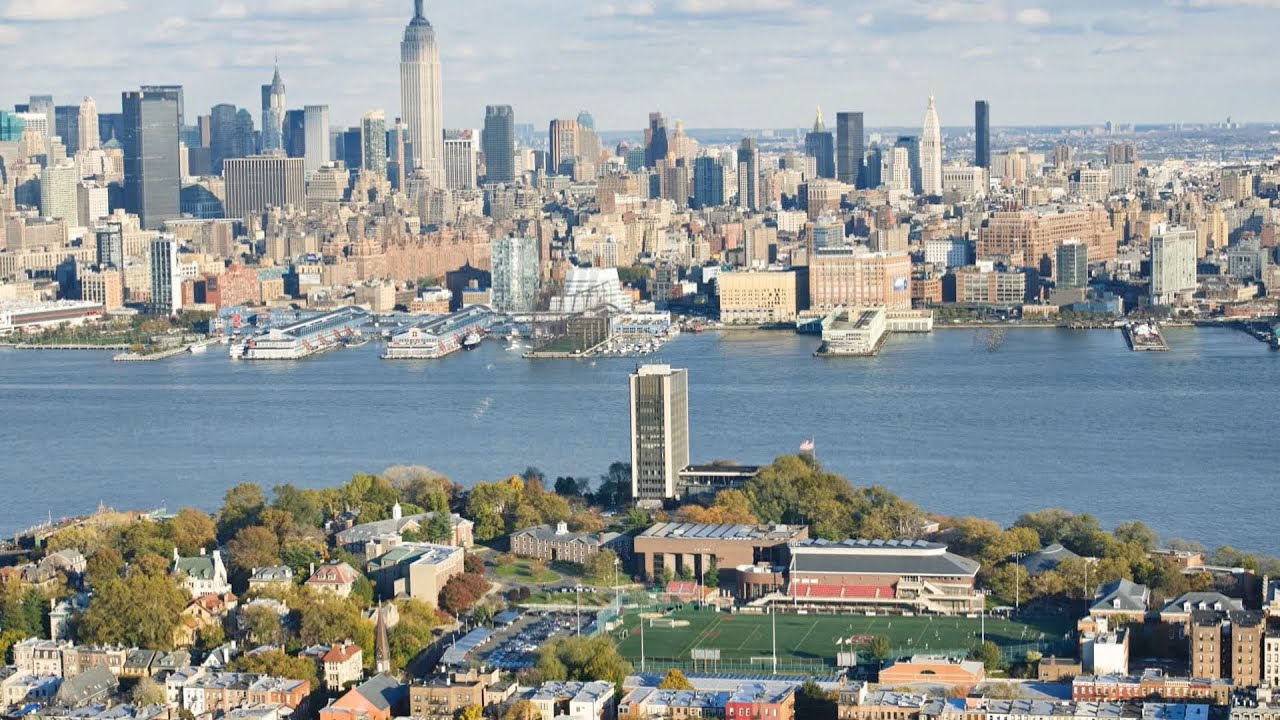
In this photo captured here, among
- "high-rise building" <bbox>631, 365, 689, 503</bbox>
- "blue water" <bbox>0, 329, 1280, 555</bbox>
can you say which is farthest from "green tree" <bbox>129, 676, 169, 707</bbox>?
"high-rise building" <bbox>631, 365, 689, 503</bbox>

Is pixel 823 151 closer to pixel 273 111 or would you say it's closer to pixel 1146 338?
pixel 273 111

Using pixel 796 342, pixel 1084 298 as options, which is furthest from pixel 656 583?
pixel 1084 298

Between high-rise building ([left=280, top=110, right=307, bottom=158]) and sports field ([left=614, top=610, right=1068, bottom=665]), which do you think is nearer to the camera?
sports field ([left=614, top=610, right=1068, bottom=665])

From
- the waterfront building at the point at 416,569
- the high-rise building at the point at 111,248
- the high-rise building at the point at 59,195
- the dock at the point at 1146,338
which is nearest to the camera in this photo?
the waterfront building at the point at 416,569

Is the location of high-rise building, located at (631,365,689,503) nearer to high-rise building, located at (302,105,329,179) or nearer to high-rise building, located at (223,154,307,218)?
high-rise building, located at (223,154,307,218)

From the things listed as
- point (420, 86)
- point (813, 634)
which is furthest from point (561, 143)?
point (813, 634)

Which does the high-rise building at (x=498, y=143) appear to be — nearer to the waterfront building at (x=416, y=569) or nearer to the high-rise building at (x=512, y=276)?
the high-rise building at (x=512, y=276)

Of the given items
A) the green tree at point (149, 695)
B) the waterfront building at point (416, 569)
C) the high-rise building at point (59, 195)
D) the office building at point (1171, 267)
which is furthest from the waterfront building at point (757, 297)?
the green tree at point (149, 695)
